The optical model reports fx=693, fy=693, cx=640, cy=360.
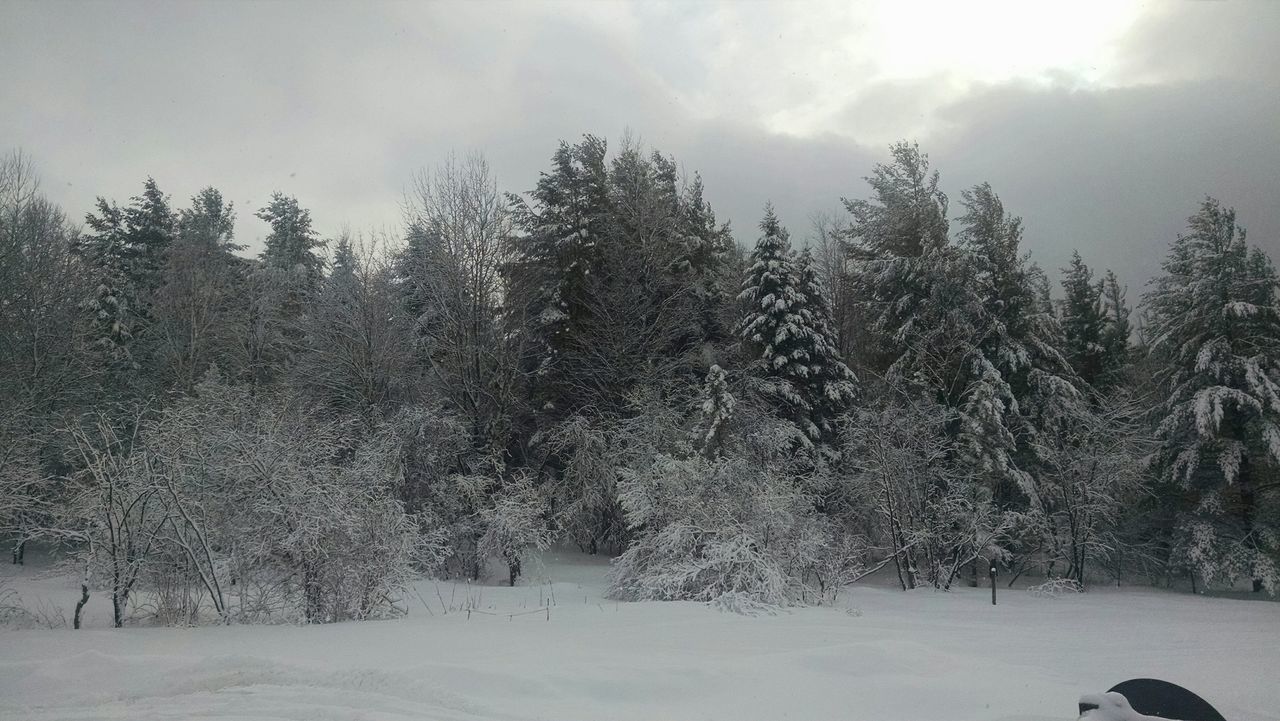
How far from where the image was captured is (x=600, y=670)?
20.0 ft

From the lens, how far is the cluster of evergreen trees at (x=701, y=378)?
18000 mm

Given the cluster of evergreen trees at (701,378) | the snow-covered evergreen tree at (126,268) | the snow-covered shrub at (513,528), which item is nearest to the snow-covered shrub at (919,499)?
the cluster of evergreen trees at (701,378)

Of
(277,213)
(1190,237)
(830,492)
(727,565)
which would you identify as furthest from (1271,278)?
(277,213)

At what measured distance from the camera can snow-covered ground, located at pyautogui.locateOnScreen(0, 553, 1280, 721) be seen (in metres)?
5.14

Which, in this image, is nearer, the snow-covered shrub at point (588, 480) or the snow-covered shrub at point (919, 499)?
the snow-covered shrub at point (919, 499)

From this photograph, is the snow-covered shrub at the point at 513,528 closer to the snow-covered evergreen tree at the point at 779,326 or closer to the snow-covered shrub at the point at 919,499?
the snow-covered evergreen tree at the point at 779,326

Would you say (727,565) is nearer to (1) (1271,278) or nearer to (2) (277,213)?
(1) (1271,278)

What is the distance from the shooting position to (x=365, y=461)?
50.2ft

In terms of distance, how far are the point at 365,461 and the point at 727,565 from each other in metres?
8.51

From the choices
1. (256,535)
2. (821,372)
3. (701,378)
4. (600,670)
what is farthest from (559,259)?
(600,670)

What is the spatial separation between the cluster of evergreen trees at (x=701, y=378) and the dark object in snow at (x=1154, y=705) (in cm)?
987

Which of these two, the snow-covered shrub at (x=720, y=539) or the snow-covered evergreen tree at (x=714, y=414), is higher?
the snow-covered evergreen tree at (x=714, y=414)

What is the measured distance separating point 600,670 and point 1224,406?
21002 mm

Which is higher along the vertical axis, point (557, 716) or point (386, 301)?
point (386, 301)
